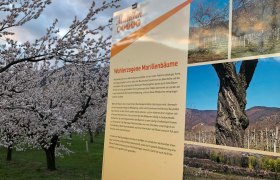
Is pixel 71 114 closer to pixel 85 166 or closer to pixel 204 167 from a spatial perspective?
pixel 85 166

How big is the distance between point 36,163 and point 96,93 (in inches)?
173

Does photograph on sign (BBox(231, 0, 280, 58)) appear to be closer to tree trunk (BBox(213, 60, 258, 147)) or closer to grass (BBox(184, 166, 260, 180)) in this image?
tree trunk (BBox(213, 60, 258, 147))

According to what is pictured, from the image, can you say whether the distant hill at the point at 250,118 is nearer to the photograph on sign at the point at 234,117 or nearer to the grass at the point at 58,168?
the photograph on sign at the point at 234,117

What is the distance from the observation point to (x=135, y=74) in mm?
4320

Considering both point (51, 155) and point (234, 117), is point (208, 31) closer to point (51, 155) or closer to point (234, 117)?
point (234, 117)

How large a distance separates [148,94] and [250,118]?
1.20 meters

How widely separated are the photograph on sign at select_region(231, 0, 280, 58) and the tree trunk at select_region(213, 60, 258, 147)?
12 cm

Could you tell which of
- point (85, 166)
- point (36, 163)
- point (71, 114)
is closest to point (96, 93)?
point (71, 114)

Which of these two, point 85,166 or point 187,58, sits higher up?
point 187,58

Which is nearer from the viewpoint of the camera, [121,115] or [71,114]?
[121,115]

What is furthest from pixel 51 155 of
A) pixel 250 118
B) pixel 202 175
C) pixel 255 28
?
pixel 255 28

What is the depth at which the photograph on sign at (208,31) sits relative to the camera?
3379 mm

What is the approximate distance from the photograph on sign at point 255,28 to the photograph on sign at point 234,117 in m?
0.09

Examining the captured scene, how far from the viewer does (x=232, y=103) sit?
3305 millimetres
